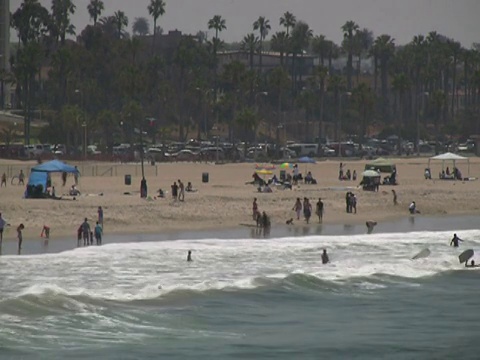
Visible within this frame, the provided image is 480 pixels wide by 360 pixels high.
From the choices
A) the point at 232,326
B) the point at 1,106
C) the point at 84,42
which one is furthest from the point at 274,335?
the point at 84,42

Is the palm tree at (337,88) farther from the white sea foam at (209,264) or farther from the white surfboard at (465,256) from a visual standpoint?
the white surfboard at (465,256)

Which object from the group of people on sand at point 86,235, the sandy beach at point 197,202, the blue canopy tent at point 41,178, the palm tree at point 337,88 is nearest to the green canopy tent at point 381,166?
the sandy beach at point 197,202

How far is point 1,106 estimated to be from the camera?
111 meters

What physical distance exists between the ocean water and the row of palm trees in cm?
5241

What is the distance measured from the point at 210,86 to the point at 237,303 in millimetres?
97186

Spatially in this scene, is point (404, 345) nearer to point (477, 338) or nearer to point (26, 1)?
point (477, 338)

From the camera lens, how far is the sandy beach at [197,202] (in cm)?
3947

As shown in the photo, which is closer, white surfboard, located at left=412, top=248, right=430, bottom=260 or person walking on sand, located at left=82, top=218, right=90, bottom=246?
person walking on sand, located at left=82, top=218, right=90, bottom=246

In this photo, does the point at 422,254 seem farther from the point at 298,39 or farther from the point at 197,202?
the point at 298,39

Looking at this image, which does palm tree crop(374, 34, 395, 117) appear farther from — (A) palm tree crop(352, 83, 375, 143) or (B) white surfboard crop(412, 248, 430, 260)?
(B) white surfboard crop(412, 248, 430, 260)

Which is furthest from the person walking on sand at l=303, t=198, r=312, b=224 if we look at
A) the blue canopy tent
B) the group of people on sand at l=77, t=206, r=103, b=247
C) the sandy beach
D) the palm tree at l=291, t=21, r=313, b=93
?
the palm tree at l=291, t=21, r=313, b=93

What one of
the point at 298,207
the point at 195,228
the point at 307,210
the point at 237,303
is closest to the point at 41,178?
the point at 195,228

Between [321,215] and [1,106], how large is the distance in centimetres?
7444

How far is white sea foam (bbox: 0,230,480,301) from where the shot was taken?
27.4 m
